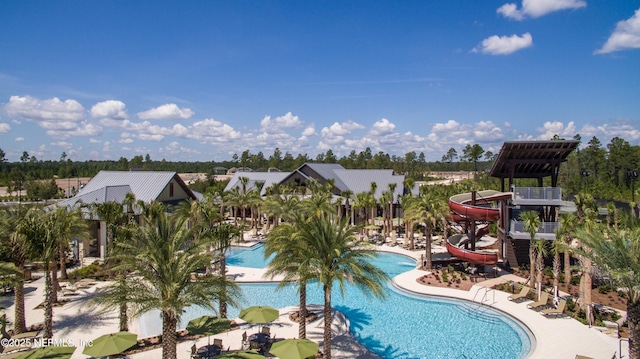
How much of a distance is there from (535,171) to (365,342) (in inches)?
944

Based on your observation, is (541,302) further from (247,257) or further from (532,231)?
(247,257)

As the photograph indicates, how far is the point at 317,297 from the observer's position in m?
26.5

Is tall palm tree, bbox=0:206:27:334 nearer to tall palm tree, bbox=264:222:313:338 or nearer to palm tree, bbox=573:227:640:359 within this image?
tall palm tree, bbox=264:222:313:338

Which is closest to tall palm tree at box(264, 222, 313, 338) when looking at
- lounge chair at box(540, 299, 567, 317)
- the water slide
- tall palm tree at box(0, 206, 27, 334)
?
tall palm tree at box(0, 206, 27, 334)

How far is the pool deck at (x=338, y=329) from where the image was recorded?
1756 cm

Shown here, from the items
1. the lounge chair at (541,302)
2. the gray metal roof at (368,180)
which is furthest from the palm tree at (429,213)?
the gray metal roof at (368,180)

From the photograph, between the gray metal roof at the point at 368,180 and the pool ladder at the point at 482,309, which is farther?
the gray metal roof at the point at 368,180

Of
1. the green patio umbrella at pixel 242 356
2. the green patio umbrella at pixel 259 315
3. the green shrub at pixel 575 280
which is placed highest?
the green patio umbrella at pixel 259 315

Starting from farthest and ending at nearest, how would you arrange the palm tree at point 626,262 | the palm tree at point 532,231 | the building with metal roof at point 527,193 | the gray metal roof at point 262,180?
1. the gray metal roof at point 262,180
2. the building with metal roof at point 527,193
3. the palm tree at point 532,231
4. the palm tree at point 626,262

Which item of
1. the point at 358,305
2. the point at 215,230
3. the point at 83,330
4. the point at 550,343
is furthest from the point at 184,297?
the point at 550,343

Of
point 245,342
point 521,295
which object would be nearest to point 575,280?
point 521,295

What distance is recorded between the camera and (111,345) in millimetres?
14953

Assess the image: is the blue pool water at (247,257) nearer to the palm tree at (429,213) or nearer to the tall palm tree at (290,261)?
the palm tree at (429,213)

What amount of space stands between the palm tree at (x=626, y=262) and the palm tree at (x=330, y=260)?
326 inches
